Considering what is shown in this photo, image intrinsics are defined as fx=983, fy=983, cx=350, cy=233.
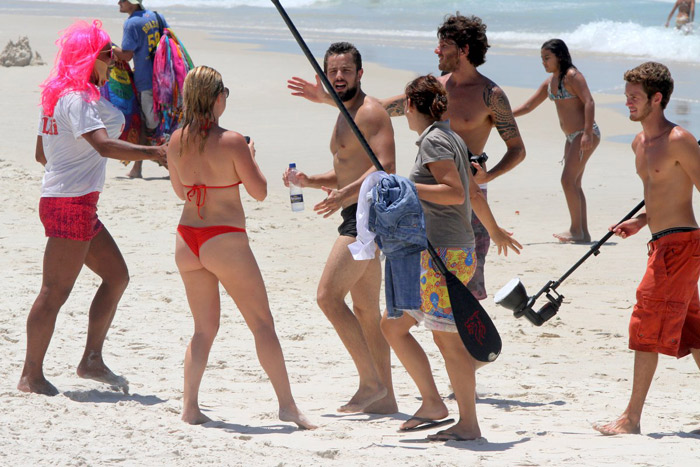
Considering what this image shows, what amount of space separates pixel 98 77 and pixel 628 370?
3.53 m

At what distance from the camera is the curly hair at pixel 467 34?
554cm

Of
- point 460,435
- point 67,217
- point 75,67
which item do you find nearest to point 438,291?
point 460,435

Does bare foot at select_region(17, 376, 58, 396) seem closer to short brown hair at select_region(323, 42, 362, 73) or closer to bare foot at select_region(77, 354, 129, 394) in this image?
bare foot at select_region(77, 354, 129, 394)

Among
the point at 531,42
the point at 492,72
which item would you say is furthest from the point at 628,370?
the point at 531,42

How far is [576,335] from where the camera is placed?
6.63m

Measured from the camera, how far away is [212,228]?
466cm

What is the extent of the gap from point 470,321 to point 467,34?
1.92 meters

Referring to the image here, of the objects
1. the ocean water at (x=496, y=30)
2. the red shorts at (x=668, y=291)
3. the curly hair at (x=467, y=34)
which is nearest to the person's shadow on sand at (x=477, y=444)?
Answer: the red shorts at (x=668, y=291)

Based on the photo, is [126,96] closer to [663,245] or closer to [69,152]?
[69,152]

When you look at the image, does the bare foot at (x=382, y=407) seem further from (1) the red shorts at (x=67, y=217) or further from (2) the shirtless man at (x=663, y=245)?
(1) the red shorts at (x=67, y=217)

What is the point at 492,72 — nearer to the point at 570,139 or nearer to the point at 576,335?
the point at 570,139

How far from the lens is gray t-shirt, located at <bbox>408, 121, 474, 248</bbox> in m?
4.52

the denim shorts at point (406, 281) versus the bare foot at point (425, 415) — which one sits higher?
the denim shorts at point (406, 281)

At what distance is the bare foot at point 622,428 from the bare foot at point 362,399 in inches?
45.4
